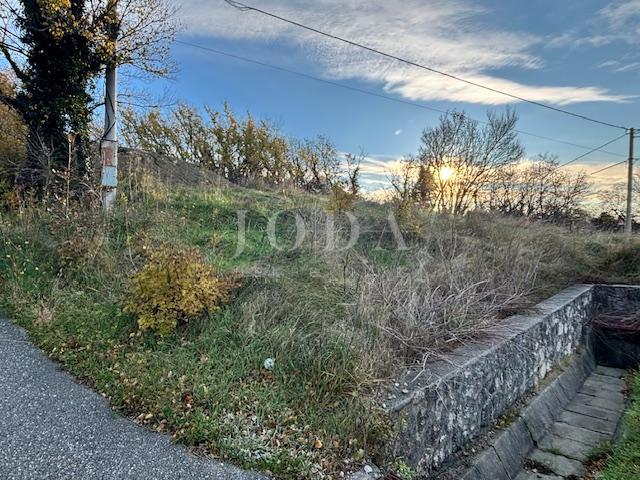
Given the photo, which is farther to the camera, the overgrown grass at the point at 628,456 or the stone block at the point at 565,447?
the stone block at the point at 565,447

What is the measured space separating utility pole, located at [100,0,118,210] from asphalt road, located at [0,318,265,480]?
13.2 feet

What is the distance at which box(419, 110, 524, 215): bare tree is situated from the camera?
50.4 feet

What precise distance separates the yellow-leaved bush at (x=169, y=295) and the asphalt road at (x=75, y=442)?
2.17 ft

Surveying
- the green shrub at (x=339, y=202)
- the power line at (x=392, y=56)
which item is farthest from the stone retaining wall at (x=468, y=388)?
the power line at (x=392, y=56)

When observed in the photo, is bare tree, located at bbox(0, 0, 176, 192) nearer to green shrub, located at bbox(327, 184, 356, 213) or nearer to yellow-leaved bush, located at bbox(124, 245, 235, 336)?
yellow-leaved bush, located at bbox(124, 245, 235, 336)

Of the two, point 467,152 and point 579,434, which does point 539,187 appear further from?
point 579,434

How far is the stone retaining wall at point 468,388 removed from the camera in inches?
98.0

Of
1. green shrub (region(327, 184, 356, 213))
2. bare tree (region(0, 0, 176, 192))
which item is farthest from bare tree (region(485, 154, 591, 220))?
bare tree (region(0, 0, 176, 192))

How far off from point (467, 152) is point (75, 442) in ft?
53.6

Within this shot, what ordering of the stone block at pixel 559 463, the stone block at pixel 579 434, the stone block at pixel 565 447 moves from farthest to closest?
the stone block at pixel 579 434 → the stone block at pixel 565 447 → the stone block at pixel 559 463

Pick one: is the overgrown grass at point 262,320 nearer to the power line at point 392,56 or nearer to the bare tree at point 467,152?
the power line at point 392,56

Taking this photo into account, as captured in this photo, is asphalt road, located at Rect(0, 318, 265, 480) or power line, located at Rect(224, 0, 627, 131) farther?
power line, located at Rect(224, 0, 627, 131)

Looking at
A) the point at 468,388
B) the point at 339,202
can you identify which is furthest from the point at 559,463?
the point at 339,202

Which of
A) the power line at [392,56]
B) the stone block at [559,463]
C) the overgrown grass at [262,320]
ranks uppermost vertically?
the power line at [392,56]
